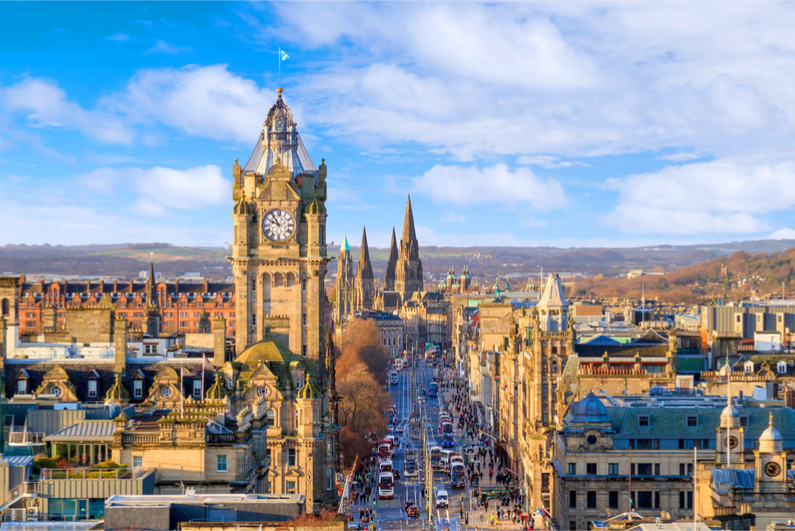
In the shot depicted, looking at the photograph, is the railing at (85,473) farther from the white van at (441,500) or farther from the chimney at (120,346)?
the white van at (441,500)

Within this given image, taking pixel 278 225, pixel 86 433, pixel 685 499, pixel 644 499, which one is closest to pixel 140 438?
pixel 86 433

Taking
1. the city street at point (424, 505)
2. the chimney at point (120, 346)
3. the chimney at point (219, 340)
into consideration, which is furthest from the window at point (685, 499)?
the chimney at point (120, 346)

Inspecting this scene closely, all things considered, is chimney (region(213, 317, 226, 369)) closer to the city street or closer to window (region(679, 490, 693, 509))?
the city street

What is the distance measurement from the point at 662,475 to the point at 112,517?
163ft

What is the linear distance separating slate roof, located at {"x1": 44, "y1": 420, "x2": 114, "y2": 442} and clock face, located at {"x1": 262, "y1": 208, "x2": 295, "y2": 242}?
36709 mm

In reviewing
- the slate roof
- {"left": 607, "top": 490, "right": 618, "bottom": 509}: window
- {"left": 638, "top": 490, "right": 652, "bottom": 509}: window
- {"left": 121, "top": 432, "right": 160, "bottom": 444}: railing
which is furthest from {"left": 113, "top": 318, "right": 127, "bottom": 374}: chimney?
{"left": 638, "top": 490, "right": 652, "bottom": 509}: window

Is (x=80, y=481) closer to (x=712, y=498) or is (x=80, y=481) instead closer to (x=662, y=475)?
(x=712, y=498)

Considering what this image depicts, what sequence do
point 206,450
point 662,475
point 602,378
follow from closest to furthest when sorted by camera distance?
point 206,450 → point 662,475 → point 602,378

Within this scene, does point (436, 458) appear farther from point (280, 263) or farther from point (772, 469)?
point (772, 469)

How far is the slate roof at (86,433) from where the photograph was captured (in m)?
69.9

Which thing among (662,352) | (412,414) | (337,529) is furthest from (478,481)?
(337,529)

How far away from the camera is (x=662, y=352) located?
119188mm

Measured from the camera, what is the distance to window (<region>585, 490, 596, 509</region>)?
87975mm

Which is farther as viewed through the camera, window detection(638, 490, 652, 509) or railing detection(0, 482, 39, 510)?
window detection(638, 490, 652, 509)
